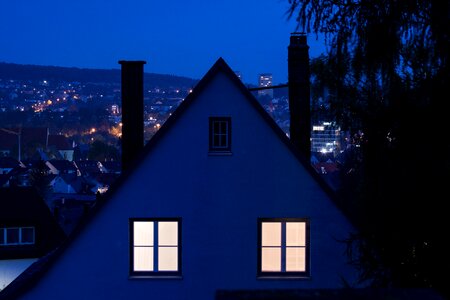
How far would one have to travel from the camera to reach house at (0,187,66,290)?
110 ft

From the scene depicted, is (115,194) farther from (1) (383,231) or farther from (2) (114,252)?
(1) (383,231)

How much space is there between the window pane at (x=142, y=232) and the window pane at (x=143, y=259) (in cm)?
17

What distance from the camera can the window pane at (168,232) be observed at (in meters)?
14.4

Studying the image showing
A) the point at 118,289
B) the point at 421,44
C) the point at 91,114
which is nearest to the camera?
the point at 421,44

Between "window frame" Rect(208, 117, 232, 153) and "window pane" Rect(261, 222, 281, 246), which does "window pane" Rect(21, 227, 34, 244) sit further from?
"window pane" Rect(261, 222, 281, 246)

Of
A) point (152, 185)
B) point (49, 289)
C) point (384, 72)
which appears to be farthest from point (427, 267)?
point (49, 289)

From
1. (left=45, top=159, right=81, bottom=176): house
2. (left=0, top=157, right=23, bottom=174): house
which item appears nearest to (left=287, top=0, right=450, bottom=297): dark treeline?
(left=0, top=157, right=23, bottom=174): house

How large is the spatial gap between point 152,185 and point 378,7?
7940mm

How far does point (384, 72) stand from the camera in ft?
25.8

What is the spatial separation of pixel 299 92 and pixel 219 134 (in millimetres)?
2956

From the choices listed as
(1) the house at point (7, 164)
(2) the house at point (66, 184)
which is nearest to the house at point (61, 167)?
(1) the house at point (7, 164)

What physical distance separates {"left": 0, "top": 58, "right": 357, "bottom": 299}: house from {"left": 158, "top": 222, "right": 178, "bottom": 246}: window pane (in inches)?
0.8

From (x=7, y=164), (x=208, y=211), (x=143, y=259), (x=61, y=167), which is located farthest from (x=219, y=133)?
(x=61, y=167)

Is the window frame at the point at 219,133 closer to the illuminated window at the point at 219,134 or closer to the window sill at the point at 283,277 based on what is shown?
the illuminated window at the point at 219,134
